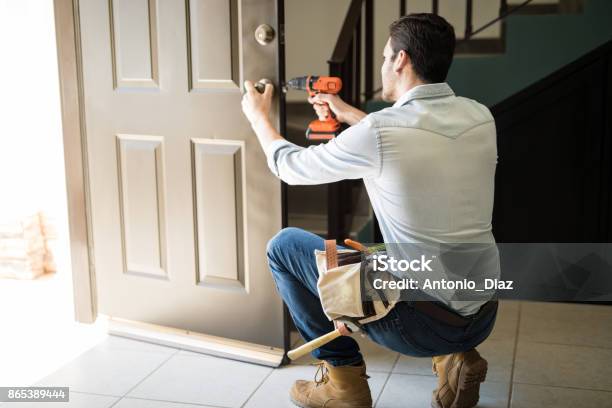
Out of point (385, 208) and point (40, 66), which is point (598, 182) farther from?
point (40, 66)

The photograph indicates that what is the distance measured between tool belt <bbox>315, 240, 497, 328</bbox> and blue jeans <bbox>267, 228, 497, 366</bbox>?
2cm

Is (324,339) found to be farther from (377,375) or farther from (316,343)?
(377,375)

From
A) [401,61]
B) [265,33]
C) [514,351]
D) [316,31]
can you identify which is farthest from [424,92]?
[316,31]

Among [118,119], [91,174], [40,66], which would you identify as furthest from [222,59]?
[40,66]

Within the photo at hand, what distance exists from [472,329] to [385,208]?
0.44m

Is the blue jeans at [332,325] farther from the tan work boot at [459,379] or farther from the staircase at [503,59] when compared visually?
the staircase at [503,59]

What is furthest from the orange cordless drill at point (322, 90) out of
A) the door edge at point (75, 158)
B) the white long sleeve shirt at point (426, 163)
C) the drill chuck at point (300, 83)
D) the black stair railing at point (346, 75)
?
the door edge at point (75, 158)

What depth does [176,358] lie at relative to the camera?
2.88m

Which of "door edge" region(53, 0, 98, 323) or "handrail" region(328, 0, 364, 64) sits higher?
"handrail" region(328, 0, 364, 64)

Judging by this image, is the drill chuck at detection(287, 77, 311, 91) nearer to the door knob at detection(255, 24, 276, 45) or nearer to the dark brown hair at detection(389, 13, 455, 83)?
the door knob at detection(255, 24, 276, 45)

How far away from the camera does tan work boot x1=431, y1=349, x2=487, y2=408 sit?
2.37 meters

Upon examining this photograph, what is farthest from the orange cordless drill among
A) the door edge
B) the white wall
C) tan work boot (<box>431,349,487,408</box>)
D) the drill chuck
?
the white wall

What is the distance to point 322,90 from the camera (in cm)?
253

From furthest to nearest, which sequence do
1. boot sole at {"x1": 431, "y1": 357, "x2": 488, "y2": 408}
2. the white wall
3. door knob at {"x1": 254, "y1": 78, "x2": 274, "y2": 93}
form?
the white wall, door knob at {"x1": 254, "y1": 78, "x2": 274, "y2": 93}, boot sole at {"x1": 431, "y1": 357, "x2": 488, "y2": 408}
